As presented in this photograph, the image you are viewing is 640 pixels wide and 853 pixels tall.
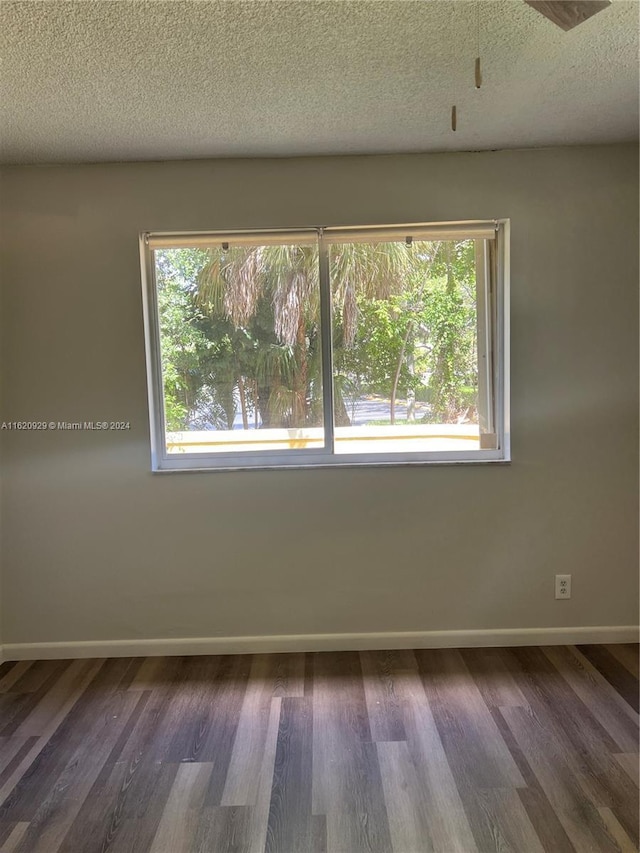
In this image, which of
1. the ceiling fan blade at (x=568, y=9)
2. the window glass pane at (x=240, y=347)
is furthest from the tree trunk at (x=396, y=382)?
the ceiling fan blade at (x=568, y=9)

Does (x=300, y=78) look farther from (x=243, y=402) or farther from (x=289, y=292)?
(x=243, y=402)

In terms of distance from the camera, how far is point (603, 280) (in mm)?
2572

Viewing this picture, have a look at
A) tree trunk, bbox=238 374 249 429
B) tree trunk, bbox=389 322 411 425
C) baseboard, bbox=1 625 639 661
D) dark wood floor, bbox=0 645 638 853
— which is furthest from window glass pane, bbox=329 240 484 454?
dark wood floor, bbox=0 645 638 853

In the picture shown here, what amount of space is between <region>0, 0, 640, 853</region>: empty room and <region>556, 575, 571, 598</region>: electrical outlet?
11mm

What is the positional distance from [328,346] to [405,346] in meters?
0.37

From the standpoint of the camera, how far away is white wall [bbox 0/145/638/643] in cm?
255

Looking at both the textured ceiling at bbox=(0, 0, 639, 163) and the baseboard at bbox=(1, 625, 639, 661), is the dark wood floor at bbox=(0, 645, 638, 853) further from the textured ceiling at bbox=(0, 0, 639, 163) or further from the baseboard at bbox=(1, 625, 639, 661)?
the textured ceiling at bbox=(0, 0, 639, 163)

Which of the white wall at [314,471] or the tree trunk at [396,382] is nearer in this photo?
the white wall at [314,471]

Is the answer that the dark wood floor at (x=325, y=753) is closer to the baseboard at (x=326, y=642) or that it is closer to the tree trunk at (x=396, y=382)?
the baseboard at (x=326, y=642)

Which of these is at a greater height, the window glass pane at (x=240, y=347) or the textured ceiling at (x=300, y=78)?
the textured ceiling at (x=300, y=78)

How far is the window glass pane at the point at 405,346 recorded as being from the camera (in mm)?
2650

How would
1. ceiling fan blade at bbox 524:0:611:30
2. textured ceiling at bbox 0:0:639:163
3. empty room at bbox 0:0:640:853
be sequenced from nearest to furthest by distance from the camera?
ceiling fan blade at bbox 524:0:611:30 → textured ceiling at bbox 0:0:639:163 → empty room at bbox 0:0:640:853

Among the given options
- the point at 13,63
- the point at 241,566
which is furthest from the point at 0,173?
the point at 241,566

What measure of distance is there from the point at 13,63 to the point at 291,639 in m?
2.51
